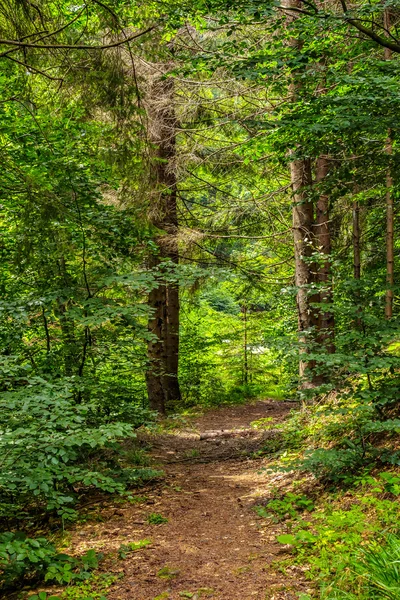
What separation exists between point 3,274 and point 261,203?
16.3 ft

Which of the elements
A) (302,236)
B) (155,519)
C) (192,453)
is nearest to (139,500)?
(155,519)

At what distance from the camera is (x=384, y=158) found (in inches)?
199

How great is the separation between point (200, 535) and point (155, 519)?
22.7 inches

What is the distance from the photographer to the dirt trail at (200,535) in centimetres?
353

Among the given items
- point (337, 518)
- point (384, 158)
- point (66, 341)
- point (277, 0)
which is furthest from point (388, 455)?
point (277, 0)

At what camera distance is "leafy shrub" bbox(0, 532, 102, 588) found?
349 cm

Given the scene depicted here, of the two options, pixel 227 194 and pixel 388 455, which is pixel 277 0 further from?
pixel 227 194

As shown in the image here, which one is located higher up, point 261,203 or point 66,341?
point 261,203

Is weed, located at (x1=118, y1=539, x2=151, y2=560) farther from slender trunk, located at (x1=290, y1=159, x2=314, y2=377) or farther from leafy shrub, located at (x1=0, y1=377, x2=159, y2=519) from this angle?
slender trunk, located at (x1=290, y1=159, x2=314, y2=377)

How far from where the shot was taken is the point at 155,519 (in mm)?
4945

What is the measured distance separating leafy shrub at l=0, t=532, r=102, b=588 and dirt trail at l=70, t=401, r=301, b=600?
28 cm

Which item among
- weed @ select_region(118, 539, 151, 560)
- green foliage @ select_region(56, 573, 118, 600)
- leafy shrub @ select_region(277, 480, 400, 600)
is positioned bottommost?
weed @ select_region(118, 539, 151, 560)

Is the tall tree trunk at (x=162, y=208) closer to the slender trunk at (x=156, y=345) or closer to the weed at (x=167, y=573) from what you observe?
the slender trunk at (x=156, y=345)

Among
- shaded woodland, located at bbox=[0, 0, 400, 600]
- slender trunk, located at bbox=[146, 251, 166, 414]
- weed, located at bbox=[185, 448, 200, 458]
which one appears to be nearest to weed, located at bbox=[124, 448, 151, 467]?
shaded woodland, located at bbox=[0, 0, 400, 600]
